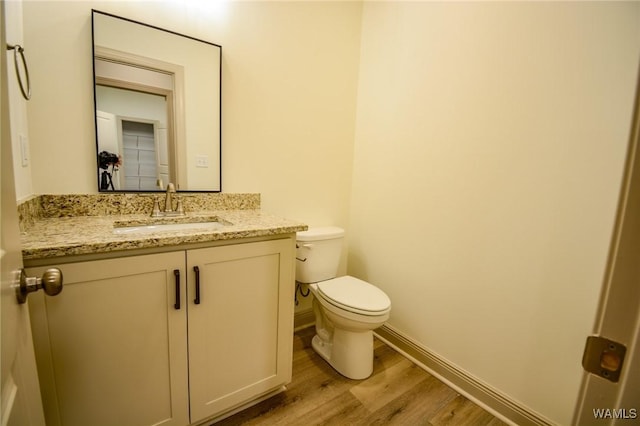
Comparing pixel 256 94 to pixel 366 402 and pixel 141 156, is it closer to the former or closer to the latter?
pixel 141 156

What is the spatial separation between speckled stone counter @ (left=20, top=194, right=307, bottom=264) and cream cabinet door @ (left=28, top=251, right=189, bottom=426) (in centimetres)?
6

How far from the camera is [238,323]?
3.99ft

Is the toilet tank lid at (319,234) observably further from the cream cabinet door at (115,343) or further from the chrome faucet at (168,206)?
the cream cabinet door at (115,343)

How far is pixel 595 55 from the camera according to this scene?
3.52ft

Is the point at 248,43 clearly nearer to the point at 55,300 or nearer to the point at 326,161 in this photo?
the point at 326,161

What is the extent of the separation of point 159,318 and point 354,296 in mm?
968

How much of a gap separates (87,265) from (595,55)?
77.1 inches

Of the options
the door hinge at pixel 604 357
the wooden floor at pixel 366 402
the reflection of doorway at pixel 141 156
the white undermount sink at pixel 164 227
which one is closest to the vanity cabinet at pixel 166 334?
the wooden floor at pixel 366 402

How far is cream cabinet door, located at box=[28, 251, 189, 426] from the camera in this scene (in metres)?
0.87

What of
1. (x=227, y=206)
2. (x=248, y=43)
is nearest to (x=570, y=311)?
(x=227, y=206)

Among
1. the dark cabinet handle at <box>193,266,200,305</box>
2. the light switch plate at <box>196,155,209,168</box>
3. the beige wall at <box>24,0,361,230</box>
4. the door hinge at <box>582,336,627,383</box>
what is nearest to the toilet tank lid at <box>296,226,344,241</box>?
the beige wall at <box>24,0,361,230</box>

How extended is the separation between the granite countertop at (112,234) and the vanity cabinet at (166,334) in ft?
0.18

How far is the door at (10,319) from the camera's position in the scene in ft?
1.31

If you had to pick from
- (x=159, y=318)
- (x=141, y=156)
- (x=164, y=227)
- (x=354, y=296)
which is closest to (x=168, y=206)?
(x=164, y=227)
